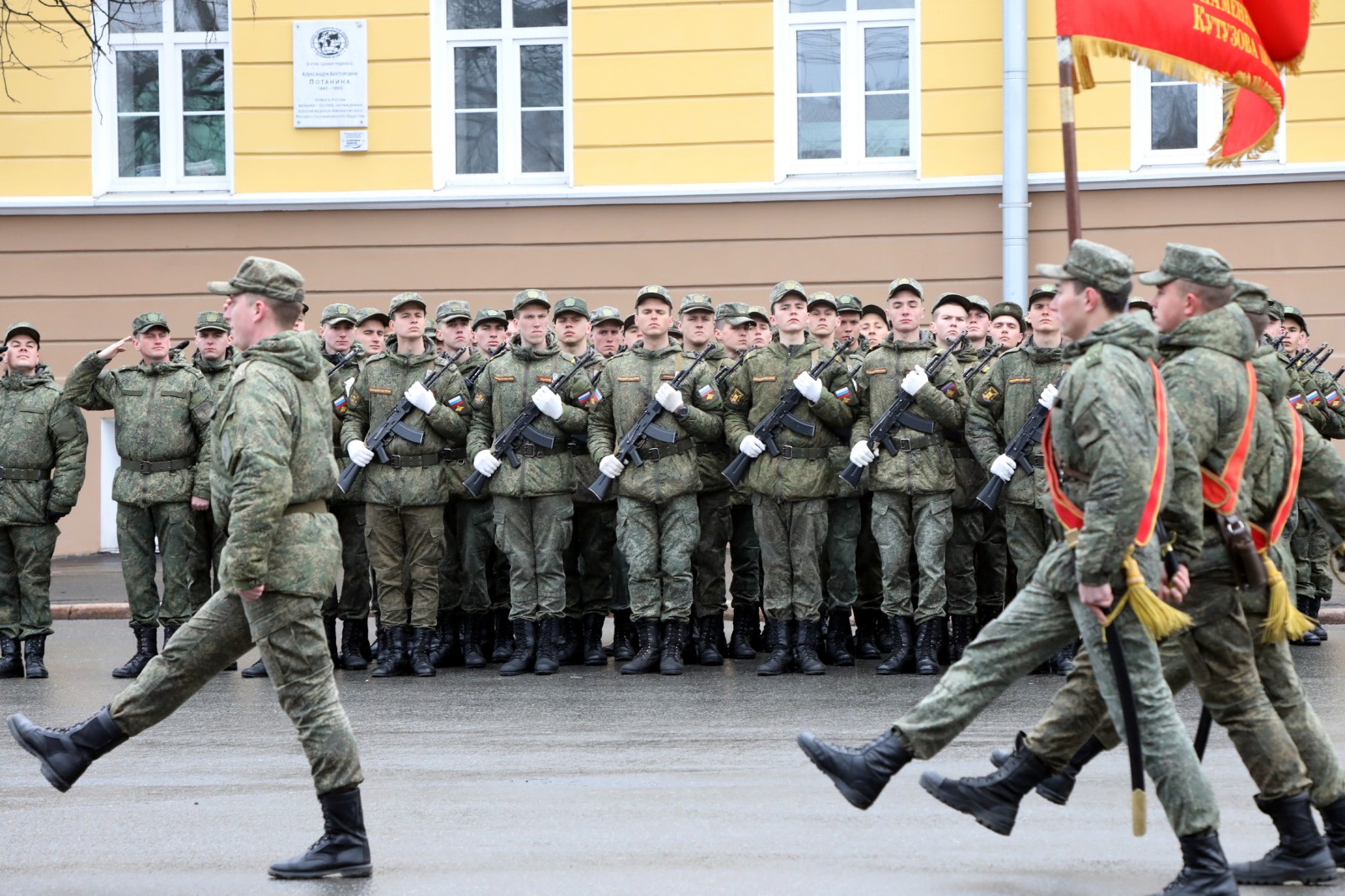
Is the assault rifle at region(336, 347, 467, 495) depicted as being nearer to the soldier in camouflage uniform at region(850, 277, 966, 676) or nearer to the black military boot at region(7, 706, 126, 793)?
the soldier in camouflage uniform at region(850, 277, 966, 676)

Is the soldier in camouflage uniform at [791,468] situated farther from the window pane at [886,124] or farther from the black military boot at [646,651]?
the window pane at [886,124]

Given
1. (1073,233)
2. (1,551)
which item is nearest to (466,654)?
(1,551)

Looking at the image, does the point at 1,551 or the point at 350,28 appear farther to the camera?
the point at 350,28

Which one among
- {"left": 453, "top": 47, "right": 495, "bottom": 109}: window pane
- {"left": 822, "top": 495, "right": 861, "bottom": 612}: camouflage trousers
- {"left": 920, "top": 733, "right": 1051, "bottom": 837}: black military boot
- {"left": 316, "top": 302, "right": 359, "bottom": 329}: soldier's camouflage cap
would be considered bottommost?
{"left": 920, "top": 733, "right": 1051, "bottom": 837}: black military boot

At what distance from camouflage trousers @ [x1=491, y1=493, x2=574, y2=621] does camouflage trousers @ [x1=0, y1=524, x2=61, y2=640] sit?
8.80 ft

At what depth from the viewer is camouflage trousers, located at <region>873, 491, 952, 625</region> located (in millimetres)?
9781

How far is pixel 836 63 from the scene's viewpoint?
50.4 feet

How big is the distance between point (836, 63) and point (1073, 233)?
5.67 meters

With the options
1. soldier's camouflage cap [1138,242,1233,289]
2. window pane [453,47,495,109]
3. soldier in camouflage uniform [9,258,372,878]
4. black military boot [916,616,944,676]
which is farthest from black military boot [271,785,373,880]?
window pane [453,47,495,109]

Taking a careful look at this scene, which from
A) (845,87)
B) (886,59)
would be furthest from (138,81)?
(886,59)

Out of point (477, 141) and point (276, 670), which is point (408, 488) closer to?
point (276, 670)

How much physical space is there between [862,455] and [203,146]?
8658 millimetres

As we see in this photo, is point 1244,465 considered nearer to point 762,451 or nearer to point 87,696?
point 762,451

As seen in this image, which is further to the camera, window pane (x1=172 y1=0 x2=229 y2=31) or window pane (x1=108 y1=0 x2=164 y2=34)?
window pane (x1=108 y1=0 x2=164 y2=34)
